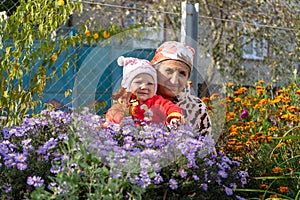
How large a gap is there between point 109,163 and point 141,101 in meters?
0.88

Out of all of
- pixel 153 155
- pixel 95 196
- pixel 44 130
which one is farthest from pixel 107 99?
pixel 95 196

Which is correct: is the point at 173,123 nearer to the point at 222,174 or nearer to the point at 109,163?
the point at 222,174

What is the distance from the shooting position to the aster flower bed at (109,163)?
224cm

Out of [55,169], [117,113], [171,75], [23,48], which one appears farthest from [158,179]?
[23,48]

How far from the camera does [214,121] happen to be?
142 inches

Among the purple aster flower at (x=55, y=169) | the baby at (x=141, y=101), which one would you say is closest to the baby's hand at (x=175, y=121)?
the baby at (x=141, y=101)

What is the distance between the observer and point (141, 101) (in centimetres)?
317

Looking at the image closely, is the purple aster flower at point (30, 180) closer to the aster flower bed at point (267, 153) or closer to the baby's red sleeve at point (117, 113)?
the baby's red sleeve at point (117, 113)

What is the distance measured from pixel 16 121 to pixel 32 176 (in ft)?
4.52

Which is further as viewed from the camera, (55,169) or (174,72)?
(174,72)

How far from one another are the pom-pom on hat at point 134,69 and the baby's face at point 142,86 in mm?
22

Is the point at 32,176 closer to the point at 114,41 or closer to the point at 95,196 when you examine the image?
the point at 95,196

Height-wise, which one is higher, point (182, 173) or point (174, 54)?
point (174, 54)

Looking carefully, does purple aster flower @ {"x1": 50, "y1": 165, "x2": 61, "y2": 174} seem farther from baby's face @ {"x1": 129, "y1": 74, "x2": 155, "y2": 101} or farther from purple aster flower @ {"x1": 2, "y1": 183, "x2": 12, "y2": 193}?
baby's face @ {"x1": 129, "y1": 74, "x2": 155, "y2": 101}
